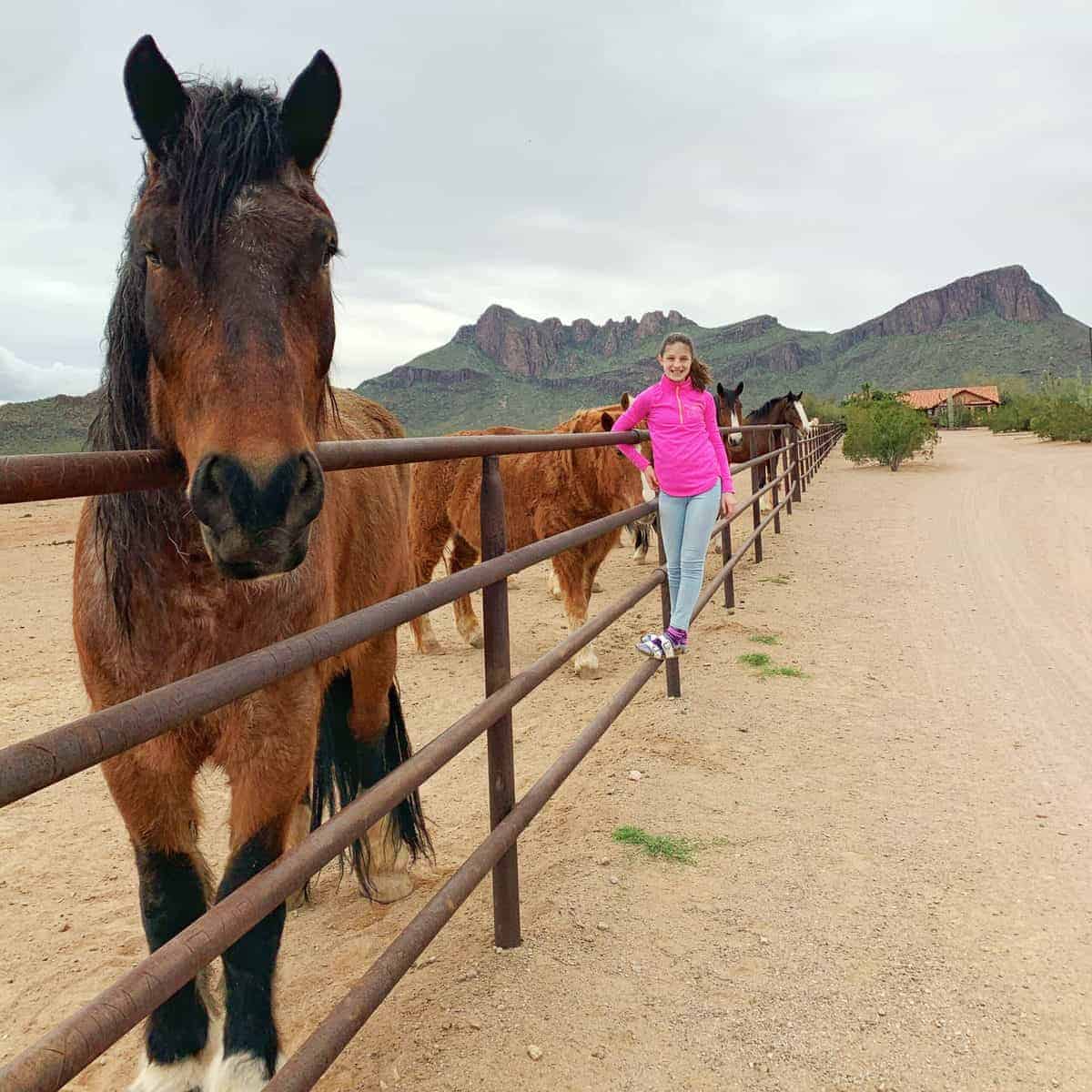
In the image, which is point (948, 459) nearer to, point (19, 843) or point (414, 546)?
point (414, 546)

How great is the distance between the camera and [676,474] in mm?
4273

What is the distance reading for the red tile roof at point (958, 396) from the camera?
81.4 metres

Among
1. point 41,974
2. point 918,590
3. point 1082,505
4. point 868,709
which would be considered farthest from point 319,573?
point 1082,505

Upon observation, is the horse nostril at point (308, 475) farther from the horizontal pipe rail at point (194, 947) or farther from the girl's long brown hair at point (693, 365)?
the girl's long brown hair at point (693, 365)

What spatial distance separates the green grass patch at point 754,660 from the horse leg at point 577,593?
108 cm

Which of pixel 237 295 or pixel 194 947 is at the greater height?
pixel 237 295

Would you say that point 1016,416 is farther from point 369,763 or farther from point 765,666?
point 369,763

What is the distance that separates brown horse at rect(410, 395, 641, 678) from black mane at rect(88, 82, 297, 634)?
4261mm

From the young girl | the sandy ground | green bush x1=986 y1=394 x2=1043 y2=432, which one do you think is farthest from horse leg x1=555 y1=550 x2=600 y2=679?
green bush x1=986 y1=394 x2=1043 y2=432

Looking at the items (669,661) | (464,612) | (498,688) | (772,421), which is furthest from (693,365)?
(772,421)

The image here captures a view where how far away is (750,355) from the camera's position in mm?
107562

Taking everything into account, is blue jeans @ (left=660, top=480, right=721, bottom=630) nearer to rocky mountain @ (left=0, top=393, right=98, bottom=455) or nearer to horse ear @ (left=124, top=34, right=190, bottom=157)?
horse ear @ (left=124, top=34, right=190, bottom=157)

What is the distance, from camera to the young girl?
13.9 feet

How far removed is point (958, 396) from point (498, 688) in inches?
3639
